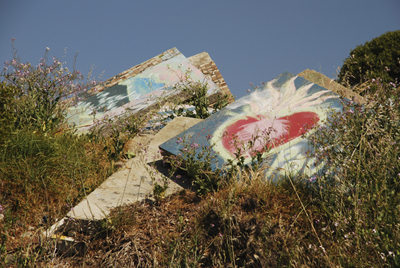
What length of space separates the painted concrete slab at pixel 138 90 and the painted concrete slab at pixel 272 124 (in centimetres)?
250

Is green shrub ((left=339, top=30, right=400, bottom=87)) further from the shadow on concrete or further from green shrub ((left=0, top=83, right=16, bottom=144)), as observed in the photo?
green shrub ((left=0, top=83, right=16, bottom=144))

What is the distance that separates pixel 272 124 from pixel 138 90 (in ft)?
15.9

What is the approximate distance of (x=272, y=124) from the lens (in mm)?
5344

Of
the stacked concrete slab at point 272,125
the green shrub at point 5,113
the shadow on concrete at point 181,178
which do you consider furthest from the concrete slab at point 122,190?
the green shrub at point 5,113

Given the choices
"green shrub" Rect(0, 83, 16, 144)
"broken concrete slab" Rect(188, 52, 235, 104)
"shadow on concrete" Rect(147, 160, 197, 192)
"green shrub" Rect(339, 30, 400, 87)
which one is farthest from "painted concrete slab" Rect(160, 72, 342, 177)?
"green shrub" Rect(339, 30, 400, 87)

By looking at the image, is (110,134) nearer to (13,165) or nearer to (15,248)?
(13,165)

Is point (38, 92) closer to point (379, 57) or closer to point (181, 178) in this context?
point (181, 178)

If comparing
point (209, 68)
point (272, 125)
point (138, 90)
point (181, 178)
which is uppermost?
point (138, 90)

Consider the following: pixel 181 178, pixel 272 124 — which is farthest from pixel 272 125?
pixel 181 178

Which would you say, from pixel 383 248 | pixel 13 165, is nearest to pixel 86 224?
pixel 13 165

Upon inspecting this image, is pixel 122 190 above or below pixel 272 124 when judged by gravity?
above

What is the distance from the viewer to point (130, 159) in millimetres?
5699

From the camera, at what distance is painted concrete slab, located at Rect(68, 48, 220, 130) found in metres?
8.27

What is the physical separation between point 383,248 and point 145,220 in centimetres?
242
